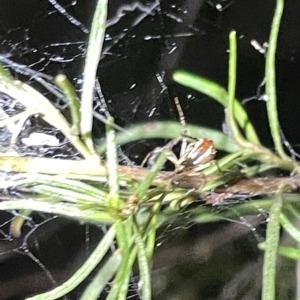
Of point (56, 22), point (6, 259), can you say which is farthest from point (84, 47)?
point (6, 259)

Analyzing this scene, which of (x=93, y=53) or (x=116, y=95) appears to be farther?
(x=116, y=95)

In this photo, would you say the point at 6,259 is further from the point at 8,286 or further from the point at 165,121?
the point at 165,121

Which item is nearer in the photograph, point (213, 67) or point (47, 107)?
point (47, 107)

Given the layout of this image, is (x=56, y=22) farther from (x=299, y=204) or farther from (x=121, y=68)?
(x=299, y=204)

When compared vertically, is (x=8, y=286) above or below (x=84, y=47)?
below

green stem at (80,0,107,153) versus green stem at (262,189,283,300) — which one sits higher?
green stem at (80,0,107,153)

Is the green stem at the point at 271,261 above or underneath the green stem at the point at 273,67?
underneath

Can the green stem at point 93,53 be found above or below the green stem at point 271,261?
above
